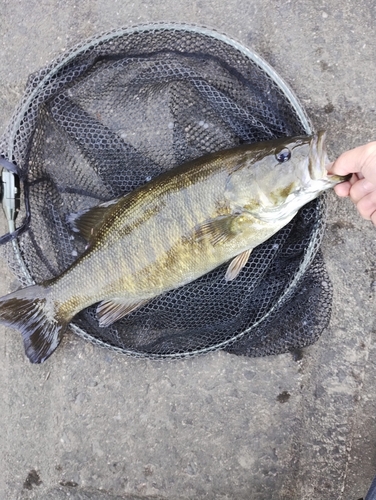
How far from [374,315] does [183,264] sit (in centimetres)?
111

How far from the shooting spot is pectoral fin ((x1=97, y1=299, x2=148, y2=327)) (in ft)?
7.37

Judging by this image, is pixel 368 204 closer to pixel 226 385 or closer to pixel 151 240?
pixel 151 240

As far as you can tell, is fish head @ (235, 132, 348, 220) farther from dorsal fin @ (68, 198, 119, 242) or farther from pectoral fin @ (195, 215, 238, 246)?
dorsal fin @ (68, 198, 119, 242)

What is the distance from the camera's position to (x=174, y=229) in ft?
6.95

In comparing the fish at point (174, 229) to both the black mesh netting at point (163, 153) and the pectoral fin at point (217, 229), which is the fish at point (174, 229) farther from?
the black mesh netting at point (163, 153)

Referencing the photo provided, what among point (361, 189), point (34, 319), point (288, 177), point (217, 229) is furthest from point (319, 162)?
point (34, 319)

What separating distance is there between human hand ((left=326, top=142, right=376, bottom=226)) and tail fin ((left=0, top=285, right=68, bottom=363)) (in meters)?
1.39

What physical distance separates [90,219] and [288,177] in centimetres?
91

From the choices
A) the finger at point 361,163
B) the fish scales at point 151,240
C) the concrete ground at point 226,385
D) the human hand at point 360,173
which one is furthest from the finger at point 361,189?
the fish scales at point 151,240

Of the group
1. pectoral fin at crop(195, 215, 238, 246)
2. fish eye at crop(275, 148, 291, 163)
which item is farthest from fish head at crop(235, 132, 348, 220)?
pectoral fin at crop(195, 215, 238, 246)

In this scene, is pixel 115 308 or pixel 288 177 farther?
pixel 115 308

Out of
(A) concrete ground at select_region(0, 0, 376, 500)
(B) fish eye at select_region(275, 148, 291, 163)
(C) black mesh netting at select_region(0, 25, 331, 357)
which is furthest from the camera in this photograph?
(A) concrete ground at select_region(0, 0, 376, 500)

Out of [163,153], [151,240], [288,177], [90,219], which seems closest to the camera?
[288,177]

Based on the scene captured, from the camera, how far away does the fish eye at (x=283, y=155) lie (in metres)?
2.01
